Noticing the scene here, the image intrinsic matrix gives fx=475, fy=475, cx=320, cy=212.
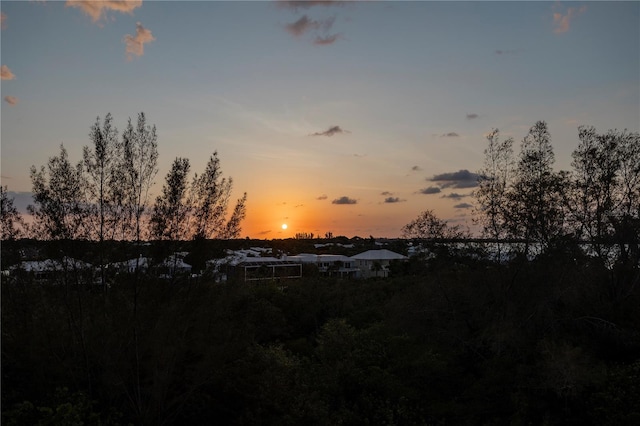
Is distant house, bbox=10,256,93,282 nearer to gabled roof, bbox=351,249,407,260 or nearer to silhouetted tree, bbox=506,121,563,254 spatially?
silhouetted tree, bbox=506,121,563,254

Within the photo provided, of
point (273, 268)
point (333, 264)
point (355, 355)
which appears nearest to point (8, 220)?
point (355, 355)

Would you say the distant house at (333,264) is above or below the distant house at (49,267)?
below

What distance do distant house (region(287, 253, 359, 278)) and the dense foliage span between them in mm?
23051

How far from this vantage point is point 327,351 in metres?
20.5

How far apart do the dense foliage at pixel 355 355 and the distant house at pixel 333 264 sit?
23.1 m

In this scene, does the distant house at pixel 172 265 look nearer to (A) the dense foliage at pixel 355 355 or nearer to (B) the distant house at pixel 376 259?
(A) the dense foliage at pixel 355 355

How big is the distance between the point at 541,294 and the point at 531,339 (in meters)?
1.91

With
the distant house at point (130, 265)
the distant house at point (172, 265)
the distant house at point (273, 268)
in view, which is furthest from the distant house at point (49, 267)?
the distant house at point (273, 268)

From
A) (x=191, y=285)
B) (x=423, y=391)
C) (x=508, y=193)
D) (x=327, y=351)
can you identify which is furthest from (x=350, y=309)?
(x=191, y=285)

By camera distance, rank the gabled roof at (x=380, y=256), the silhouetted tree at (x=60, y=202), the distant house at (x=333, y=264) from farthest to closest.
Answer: the distant house at (x=333, y=264) < the gabled roof at (x=380, y=256) < the silhouetted tree at (x=60, y=202)

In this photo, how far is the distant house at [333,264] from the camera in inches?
1862

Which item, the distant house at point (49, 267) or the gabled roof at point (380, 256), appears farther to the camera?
the gabled roof at point (380, 256)

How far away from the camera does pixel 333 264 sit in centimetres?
5031

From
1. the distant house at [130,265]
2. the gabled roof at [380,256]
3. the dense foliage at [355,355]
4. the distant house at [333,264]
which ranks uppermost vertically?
the distant house at [130,265]
